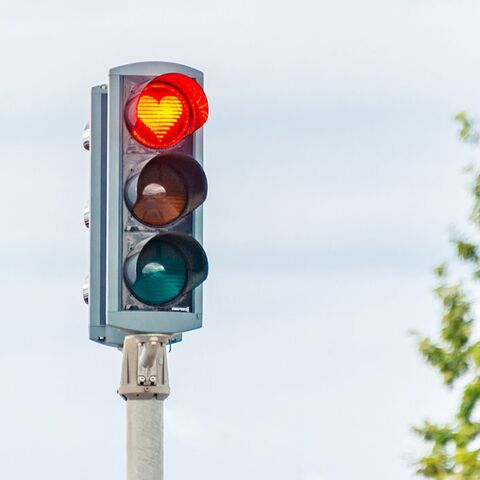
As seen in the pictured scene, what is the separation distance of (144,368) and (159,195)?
605 mm

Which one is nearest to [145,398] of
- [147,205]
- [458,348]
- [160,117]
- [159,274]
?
[159,274]

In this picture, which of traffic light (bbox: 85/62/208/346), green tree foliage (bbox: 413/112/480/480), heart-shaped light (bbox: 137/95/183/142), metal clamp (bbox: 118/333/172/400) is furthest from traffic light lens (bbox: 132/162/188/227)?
green tree foliage (bbox: 413/112/480/480)

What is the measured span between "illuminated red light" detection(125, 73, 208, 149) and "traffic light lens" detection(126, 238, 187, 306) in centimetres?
36

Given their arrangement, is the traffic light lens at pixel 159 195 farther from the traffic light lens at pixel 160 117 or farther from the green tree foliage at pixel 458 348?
the green tree foliage at pixel 458 348

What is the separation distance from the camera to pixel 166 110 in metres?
5.22

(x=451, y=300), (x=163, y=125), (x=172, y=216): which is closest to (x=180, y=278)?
(x=172, y=216)

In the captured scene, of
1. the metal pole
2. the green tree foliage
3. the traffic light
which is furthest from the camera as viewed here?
the green tree foliage

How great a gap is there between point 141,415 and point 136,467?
183mm

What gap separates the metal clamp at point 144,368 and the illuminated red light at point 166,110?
0.68m

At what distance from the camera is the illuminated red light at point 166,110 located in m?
5.10

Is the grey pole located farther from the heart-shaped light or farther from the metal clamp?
the heart-shaped light

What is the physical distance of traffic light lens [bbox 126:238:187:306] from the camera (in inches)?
199

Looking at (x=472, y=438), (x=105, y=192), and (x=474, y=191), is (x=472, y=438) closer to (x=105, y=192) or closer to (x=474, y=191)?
(x=474, y=191)

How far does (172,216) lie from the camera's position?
17.0 ft
